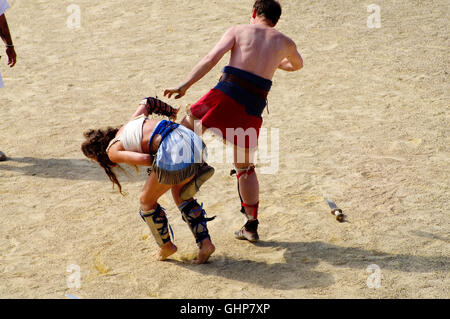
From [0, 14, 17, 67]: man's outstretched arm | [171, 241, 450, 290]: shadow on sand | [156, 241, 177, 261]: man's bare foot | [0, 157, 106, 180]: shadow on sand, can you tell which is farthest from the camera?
[0, 14, 17, 67]: man's outstretched arm

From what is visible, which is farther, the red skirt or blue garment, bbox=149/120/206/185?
the red skirt

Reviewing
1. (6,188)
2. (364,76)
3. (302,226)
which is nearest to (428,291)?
(302,226)

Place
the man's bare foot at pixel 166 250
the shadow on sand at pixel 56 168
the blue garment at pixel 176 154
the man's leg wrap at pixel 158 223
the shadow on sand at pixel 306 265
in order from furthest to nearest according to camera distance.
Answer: the shadow on sand at pixel 56 168, the man's bare foot at pixel 166 250, the man's leg wrap at pixel 158 223, the shadow on sand at pixel 306 265, the blue garment at pixel 176 154

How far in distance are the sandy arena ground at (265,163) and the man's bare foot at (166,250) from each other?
0.07m

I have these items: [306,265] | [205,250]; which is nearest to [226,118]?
[205,250]

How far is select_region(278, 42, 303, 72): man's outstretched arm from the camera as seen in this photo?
15.1 feet

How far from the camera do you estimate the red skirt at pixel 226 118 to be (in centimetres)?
452

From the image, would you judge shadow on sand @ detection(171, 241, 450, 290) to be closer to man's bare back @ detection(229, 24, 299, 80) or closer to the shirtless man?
the shirtless man

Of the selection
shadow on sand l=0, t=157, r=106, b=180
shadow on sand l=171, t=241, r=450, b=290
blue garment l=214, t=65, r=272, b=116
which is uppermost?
blue garment l=214, t=65, r=272, b=116

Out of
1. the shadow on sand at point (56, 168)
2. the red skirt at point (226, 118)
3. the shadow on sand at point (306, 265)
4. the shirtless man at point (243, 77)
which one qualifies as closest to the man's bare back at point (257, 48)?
the shirtless man at point (243, 77)

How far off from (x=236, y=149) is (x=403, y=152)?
93.8 inches

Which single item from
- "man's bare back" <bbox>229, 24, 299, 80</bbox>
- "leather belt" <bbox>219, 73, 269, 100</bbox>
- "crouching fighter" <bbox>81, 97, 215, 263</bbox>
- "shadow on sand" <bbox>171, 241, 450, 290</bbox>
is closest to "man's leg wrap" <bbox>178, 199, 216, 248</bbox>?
"crouching fighter" <bbox>81, 97, 215, 263</bbox>

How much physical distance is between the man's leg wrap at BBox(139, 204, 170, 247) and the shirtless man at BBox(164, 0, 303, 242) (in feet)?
2.21

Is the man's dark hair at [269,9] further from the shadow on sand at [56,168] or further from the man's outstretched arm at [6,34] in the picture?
the man's outstretched arm at [6,34]
